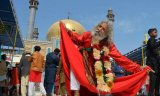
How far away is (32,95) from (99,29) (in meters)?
4.23

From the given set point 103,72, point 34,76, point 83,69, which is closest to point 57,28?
point 34,76

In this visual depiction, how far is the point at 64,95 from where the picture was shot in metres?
6.25

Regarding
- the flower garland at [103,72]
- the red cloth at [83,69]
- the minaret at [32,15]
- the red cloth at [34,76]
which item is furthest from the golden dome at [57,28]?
the flower garland at [103,72]

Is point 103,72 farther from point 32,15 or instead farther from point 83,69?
point 32,15

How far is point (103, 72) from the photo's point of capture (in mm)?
6211

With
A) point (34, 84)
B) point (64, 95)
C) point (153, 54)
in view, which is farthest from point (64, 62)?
point (34, 84)

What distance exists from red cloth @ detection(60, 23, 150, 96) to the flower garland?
0.38ft

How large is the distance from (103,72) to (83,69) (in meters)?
0.40

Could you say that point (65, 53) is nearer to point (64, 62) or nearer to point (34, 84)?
point (64, 62)

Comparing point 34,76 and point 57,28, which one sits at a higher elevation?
point 57,28

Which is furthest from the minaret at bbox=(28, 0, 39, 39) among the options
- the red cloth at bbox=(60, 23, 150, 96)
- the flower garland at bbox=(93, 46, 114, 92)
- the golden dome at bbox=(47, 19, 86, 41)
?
the flower garland at bbox=(93, 46, 114, 92)

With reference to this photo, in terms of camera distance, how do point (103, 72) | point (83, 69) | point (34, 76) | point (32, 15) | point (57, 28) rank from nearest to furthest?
point (83, 69) < point (103, 72) < point (34, 76) < point (32, 15) < point (57, 28)

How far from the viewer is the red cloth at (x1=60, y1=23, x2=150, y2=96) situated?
5.92 meters

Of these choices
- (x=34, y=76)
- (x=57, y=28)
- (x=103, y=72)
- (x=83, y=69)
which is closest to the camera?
(x=83, y=69)
